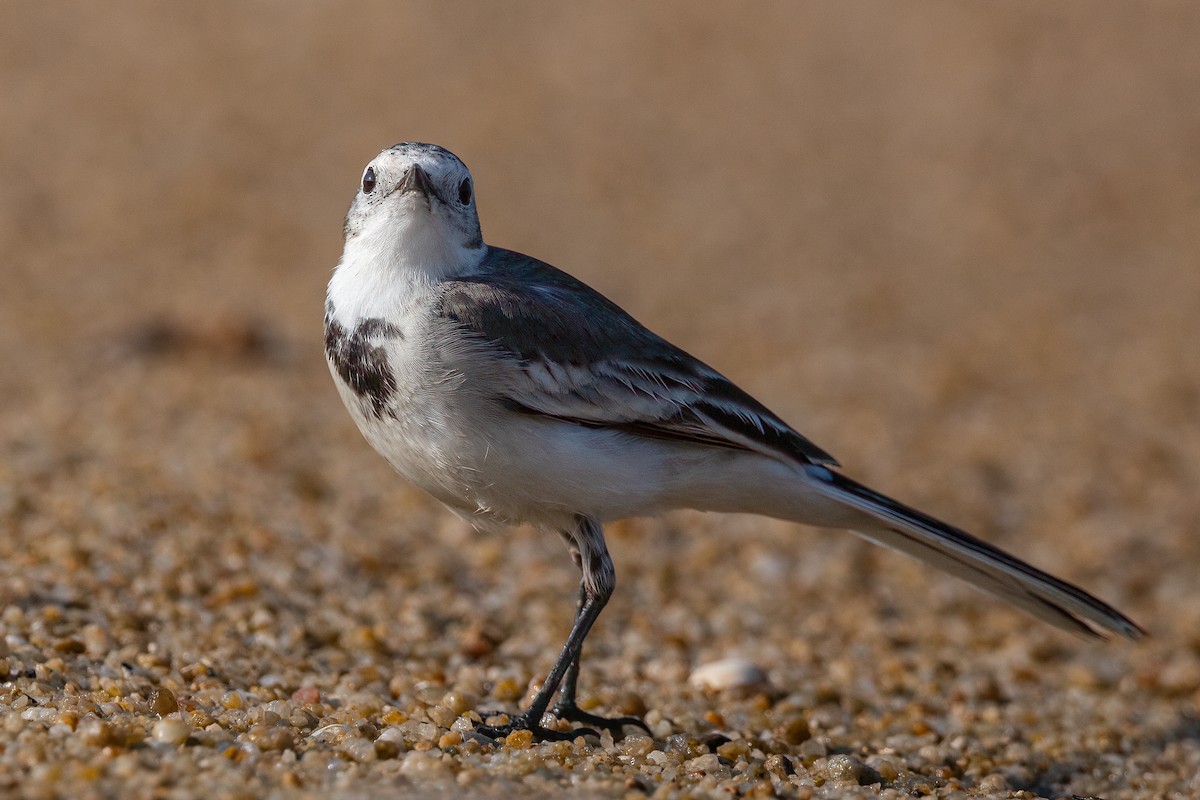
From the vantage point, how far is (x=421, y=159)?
185 inches

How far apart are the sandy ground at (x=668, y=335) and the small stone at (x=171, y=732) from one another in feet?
0.14

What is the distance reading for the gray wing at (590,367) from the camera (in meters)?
4.47

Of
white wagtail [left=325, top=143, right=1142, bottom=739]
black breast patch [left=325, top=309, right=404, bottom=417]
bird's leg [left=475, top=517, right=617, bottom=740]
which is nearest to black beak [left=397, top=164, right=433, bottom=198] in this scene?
white wagtail [left=325, top=143, right=1142, bottom=739]

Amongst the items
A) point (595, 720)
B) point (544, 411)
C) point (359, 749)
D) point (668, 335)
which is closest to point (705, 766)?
point (595, 720)

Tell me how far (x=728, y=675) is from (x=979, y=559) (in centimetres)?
127

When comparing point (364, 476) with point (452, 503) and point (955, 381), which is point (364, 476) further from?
point (955, 381)

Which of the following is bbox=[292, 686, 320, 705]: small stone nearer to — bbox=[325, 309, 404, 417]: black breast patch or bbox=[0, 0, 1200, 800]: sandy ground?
bbox=[0, 0, 1200, 800]: sandy ground

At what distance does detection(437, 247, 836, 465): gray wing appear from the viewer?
4.47 metres

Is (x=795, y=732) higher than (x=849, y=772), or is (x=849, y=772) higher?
(x=795, y=732)

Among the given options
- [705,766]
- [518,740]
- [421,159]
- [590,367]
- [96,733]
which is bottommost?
[96,733]

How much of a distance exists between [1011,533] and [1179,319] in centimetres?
481

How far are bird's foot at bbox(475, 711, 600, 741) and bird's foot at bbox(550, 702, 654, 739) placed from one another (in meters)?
0.12

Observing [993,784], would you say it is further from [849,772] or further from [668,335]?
[668,335]

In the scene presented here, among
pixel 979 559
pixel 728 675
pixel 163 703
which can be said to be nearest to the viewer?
pixel 163 703
